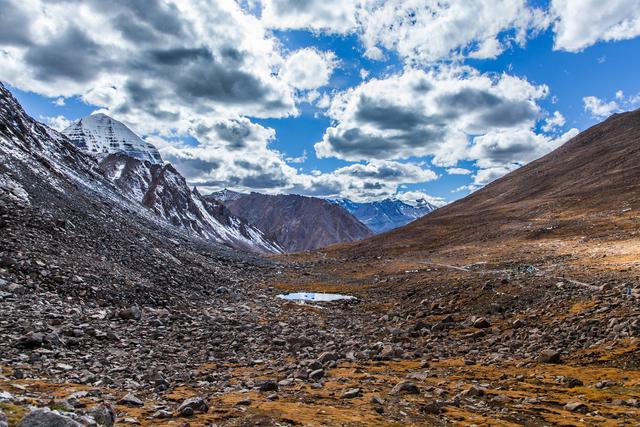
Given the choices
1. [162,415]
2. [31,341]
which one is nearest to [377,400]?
[162,415]

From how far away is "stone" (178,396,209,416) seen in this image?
1042cm

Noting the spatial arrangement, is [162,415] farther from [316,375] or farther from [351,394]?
[316,375]

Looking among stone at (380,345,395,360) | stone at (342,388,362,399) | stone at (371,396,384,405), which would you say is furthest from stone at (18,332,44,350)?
stone at (380,345,395,360)

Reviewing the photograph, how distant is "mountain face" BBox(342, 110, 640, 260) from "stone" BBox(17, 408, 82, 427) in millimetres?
71900

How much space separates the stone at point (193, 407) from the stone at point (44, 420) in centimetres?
343

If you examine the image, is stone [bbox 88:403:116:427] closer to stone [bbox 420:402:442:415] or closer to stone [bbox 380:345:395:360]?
stone [bbox 420:402:442:415]

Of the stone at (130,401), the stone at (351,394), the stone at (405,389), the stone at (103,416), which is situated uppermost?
the stone at (103,416)

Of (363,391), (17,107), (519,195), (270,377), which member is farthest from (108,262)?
(519,195)

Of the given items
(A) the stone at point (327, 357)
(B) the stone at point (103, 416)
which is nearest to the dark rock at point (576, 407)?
(A) the stone at point (327, 357)

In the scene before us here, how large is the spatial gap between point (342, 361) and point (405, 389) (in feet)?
16.1

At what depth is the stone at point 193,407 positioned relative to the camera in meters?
10.4

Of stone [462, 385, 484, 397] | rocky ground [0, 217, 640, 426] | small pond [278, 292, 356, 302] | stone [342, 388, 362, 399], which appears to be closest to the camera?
rocky ground [0, 217, 640, 426]

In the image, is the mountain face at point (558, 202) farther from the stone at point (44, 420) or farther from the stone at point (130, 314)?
the stone at point (44, 420)

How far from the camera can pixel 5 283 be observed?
64.7ft
